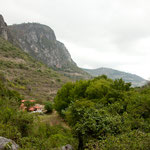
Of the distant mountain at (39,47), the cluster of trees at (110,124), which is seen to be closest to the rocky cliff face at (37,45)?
the distant mountain at (39,47)

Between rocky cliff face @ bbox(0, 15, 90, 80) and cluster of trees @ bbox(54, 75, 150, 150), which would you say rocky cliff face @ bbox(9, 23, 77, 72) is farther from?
cluster of trees @ bbox(54, 75, 150, 150)

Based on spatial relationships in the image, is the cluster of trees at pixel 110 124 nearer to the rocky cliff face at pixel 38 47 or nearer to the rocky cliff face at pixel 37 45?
the rocky cliff face at pixel 38 47

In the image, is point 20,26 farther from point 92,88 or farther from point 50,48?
point 92,88

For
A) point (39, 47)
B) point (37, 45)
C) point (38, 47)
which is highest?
point (37, 45)

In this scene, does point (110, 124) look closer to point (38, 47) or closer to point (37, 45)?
→ point (38, 47)

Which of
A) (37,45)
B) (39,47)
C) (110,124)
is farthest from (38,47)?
(110,124)

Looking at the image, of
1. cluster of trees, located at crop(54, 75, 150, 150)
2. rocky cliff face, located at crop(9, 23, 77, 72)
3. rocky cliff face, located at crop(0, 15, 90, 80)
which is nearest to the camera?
cluster of trees, located at crop(54, 75, 150, 150)

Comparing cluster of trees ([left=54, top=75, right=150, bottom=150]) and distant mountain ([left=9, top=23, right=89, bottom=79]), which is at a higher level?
distant mountain ([left=9, top=23, right=89, bottom=79])

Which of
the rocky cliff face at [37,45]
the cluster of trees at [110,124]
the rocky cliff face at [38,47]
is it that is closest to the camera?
the cluster of trees at [110,124]

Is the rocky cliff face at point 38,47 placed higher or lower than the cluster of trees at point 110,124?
higher

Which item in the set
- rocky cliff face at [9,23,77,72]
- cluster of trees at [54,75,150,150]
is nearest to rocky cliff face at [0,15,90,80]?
rocky cliff face at [9,23,77,72]

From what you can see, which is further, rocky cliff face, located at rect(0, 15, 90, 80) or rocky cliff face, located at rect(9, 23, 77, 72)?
rocky cliff face, located at rect(9, 23, 77, 72)

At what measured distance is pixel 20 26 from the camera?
193 meters

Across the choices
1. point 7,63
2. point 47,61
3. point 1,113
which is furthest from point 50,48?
point 1,113
